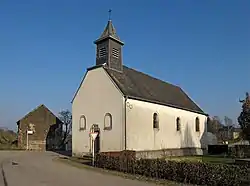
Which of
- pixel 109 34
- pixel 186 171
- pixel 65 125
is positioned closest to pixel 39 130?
pixel 65 125

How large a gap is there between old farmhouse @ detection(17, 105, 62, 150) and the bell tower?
2118 centimetres

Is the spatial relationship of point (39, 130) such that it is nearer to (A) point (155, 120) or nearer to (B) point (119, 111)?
(A) point (155, 120)

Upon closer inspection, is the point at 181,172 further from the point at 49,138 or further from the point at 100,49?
the point at 49,138

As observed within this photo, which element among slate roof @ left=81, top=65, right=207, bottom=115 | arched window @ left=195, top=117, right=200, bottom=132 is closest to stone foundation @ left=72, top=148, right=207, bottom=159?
arched window @ left=195, top=117, right=200, bottom=132

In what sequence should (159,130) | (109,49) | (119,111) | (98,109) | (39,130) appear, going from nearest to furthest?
1. (119,111)
2. (98,109)
3. (109,49)
4. (159,130)
5. (39,130)

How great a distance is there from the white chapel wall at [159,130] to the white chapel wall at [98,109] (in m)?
1.06

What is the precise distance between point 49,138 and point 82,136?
779 inches

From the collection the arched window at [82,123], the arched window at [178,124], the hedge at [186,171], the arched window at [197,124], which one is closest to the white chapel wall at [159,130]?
the arched window at [178,124]

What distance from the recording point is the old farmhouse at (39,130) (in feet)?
149

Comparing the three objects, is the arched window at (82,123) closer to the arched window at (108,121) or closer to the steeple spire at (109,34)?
the arched window at (108,121)

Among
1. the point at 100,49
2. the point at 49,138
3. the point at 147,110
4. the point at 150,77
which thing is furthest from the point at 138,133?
the point at 49,138

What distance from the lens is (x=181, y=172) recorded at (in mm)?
14211

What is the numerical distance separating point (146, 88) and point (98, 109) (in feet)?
20.4

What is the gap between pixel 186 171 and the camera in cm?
1398
